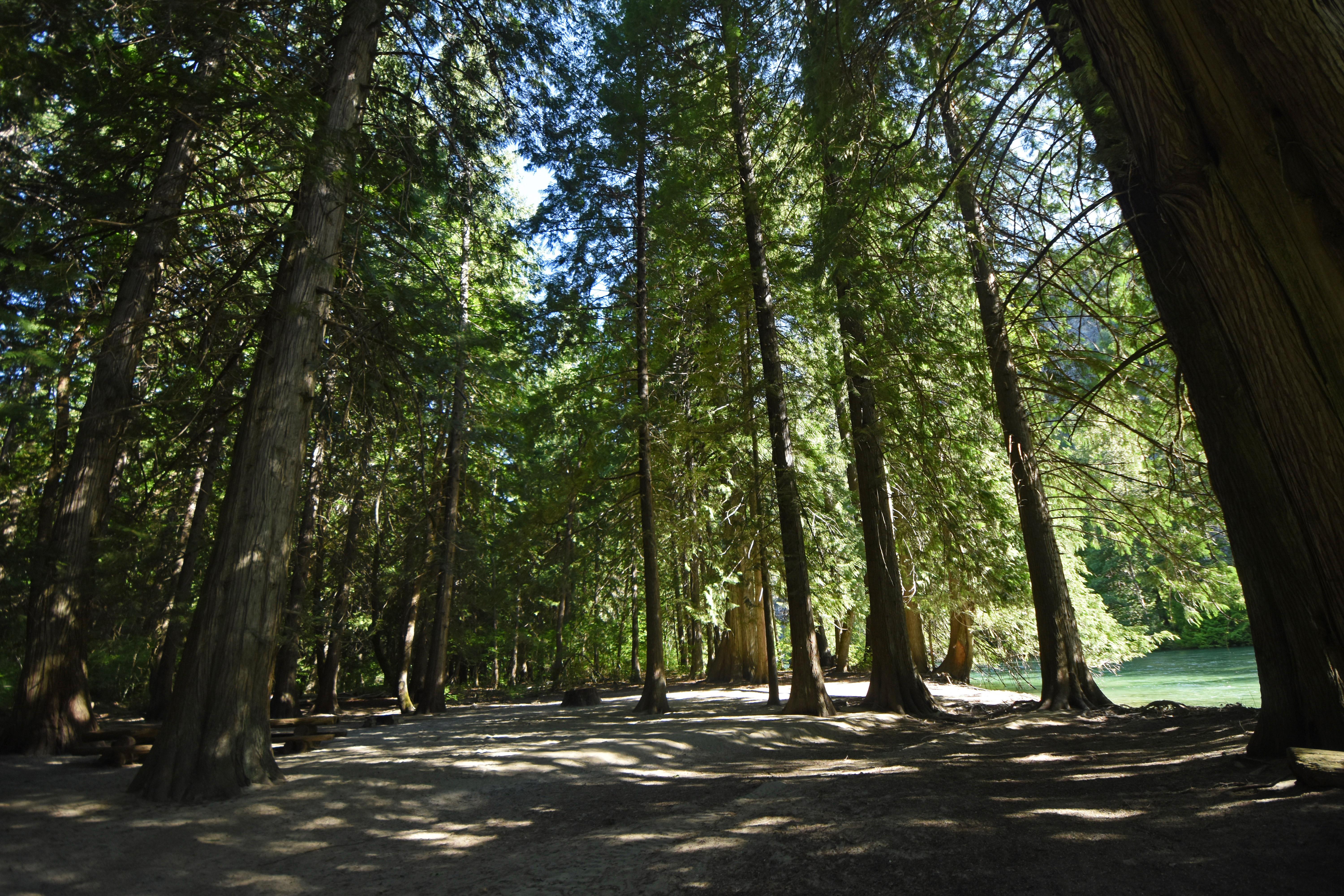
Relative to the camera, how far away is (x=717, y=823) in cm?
415

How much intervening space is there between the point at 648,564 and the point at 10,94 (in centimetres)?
982

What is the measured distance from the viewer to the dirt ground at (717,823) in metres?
2.90

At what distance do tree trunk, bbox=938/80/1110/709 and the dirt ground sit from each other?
180cm

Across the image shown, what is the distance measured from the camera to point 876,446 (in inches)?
434

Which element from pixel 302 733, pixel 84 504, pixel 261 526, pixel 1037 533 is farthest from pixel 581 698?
pixel 261 526

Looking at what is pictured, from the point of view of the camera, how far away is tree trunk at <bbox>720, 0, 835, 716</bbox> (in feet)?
34.7

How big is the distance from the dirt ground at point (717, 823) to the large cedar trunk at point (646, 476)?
162 inches

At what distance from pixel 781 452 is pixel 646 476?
266 cm

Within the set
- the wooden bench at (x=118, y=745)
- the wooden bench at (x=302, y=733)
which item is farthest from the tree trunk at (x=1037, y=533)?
the wooden bench at (x=118, y=745)

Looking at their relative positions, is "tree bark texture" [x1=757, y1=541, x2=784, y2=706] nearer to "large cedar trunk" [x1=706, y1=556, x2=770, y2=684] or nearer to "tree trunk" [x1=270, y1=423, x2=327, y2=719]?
"large cedar trunk" [x1=706, y1=556, x2=770, y2=684]

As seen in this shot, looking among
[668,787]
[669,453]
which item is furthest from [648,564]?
[668,787]

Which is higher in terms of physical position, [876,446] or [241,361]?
[241,361]

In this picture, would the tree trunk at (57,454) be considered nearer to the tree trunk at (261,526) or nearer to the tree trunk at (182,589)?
the tree trunk at (182,589)

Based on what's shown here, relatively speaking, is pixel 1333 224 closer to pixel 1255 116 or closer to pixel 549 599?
pixel 1255 116
